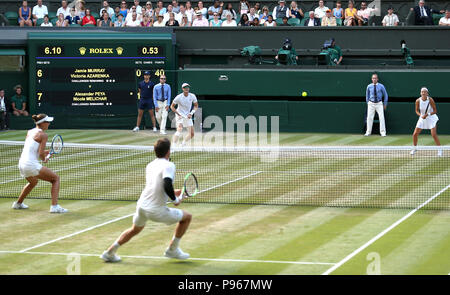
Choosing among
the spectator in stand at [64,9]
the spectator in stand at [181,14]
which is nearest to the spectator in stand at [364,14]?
the spectator in stand at [181,14]

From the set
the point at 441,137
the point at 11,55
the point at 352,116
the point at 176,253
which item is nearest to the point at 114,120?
the point at 11,55

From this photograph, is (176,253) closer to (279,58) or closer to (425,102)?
(425,102)

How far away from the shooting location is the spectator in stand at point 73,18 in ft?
105

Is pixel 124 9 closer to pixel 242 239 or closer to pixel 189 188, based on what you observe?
pixel 242 239

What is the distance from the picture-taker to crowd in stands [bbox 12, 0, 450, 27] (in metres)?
30.4

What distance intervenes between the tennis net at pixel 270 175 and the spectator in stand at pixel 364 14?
26.9 ft

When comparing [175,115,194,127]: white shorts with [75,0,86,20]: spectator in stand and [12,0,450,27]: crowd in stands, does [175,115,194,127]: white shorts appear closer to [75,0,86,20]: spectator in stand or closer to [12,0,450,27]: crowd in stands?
[12,0,450,27]: crowd in stands

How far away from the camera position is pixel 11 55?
3044cm

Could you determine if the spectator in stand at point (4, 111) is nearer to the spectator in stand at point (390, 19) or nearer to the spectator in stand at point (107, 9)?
the spectator in stand at point (107, 9)

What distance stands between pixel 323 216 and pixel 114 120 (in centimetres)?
1673

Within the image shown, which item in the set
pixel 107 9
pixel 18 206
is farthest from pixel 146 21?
pixel 18 206

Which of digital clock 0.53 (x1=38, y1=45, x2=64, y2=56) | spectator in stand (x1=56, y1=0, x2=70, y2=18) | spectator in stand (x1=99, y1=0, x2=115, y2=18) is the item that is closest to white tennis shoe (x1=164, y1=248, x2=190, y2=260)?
digital clock 0.53 (x1=38, y1=45, x2=64, y2=56)

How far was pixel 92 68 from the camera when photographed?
2991cm

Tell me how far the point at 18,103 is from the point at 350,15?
12067mm
